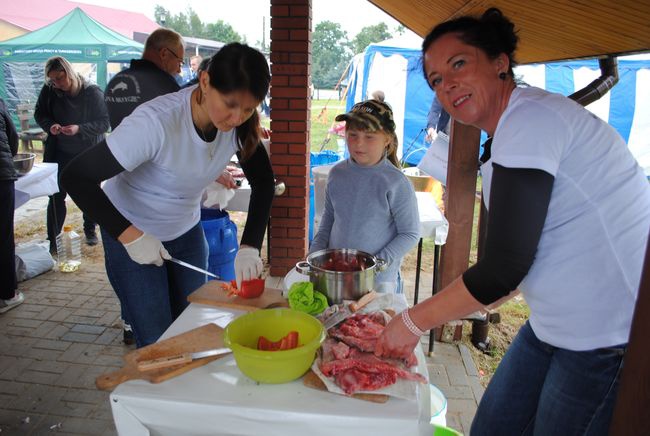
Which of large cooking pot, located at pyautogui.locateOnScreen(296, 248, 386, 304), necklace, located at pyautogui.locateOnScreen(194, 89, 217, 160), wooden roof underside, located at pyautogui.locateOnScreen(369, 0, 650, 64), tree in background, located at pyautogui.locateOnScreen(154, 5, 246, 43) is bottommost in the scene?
large cooking pot, located at pyautogui.locateOnScreen(296, 248, 386, 304)

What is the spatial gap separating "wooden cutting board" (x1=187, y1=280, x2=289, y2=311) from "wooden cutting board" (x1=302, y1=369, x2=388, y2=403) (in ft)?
1.51

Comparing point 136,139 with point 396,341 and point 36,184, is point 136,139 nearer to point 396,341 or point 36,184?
point 396,341

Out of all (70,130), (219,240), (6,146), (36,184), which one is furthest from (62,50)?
(219,240)

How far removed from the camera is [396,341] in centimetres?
128

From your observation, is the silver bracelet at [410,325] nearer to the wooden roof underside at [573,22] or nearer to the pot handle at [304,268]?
the pot handle at [304,268]

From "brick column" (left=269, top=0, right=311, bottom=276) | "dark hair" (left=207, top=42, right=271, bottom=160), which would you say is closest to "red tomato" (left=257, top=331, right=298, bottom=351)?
"dark hair" (left=207, top=42, right=271, bottom=160)

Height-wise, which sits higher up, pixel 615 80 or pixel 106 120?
pixel 615 80

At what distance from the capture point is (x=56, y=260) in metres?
4.96

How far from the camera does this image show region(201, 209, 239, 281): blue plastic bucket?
3303 millimetres

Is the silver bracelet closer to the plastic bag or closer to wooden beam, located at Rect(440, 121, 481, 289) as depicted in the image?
wooden beam, located at Rect(440, 121, 481, 289)

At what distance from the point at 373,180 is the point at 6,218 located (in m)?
3.14

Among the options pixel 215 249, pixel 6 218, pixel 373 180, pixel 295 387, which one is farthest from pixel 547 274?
pixel 6 218

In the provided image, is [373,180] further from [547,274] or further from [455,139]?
[547,274]

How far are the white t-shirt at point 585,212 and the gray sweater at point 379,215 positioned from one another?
3.69ft
